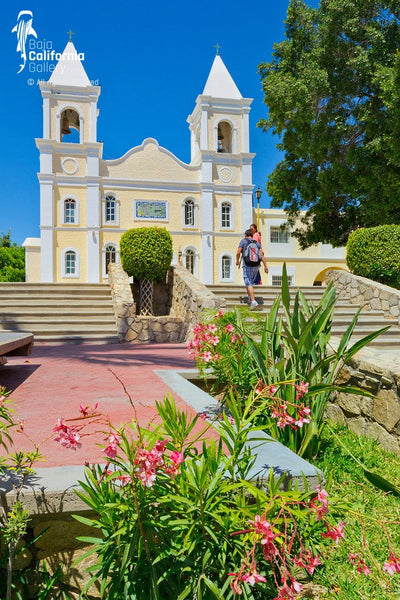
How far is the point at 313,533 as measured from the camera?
1965 millimetres

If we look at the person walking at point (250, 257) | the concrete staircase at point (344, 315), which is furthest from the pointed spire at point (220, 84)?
the person walking at point (250, 257)

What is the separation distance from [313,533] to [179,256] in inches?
904

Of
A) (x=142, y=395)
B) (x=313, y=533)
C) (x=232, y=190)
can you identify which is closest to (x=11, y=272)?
(x=232, y=190)

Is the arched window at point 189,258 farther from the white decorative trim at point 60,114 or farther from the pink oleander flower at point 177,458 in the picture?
the pink oleander flower at point 177,458

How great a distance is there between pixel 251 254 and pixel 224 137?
69.6ft

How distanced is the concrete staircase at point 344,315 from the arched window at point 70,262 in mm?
16125

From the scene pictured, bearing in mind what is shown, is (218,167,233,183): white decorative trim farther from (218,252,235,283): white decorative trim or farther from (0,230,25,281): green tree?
(0,230,25,281): green tree

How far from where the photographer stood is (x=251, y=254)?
9.84 metres

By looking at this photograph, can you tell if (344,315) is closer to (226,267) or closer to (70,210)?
(226,267)

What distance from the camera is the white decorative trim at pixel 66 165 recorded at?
83.7ft

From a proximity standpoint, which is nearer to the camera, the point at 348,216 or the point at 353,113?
the point at 353,113

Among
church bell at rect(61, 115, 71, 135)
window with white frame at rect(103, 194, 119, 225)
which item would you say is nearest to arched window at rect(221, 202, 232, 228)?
window with white frame at rect(103, 194, 119, 225)

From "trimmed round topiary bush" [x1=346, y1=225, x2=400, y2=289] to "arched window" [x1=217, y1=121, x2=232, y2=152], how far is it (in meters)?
19.7

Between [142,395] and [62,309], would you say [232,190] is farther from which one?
[142,395]
